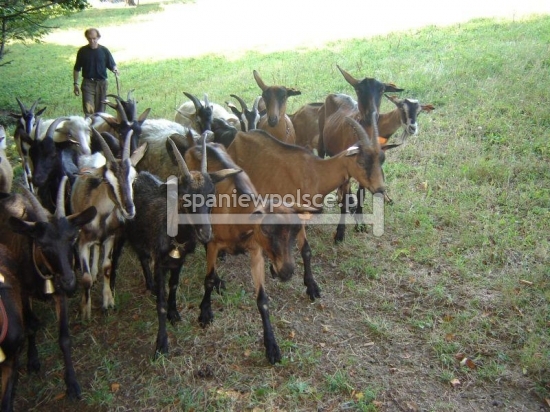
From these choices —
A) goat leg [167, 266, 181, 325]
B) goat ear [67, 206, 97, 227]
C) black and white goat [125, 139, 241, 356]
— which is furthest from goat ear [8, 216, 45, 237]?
goat leg [167, 266, 181, 325]

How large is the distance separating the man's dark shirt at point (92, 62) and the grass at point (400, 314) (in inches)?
206

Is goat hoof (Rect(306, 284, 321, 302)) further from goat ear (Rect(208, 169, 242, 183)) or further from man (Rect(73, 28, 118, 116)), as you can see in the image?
man (Rect(73, 28, 118, 116))

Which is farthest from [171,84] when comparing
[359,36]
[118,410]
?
[118,410]

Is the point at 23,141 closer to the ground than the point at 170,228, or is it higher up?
higher up

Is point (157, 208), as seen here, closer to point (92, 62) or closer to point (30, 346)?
point (30, 346)

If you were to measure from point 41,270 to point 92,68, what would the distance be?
681 cm

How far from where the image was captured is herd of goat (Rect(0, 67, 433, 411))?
13.8 feet

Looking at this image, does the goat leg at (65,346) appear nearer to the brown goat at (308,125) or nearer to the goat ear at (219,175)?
the goat ear at (219,175)

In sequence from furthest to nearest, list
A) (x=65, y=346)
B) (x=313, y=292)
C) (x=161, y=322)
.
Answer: (x=313, y=292) → (x=161, y=322) → (x=65, y=346)

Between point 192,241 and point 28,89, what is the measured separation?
46.4ft

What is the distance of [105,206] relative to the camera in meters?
5.14

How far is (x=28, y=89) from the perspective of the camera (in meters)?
16.1

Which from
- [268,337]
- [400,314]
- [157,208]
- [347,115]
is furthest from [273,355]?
[347,115]

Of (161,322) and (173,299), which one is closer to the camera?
(161,322)
